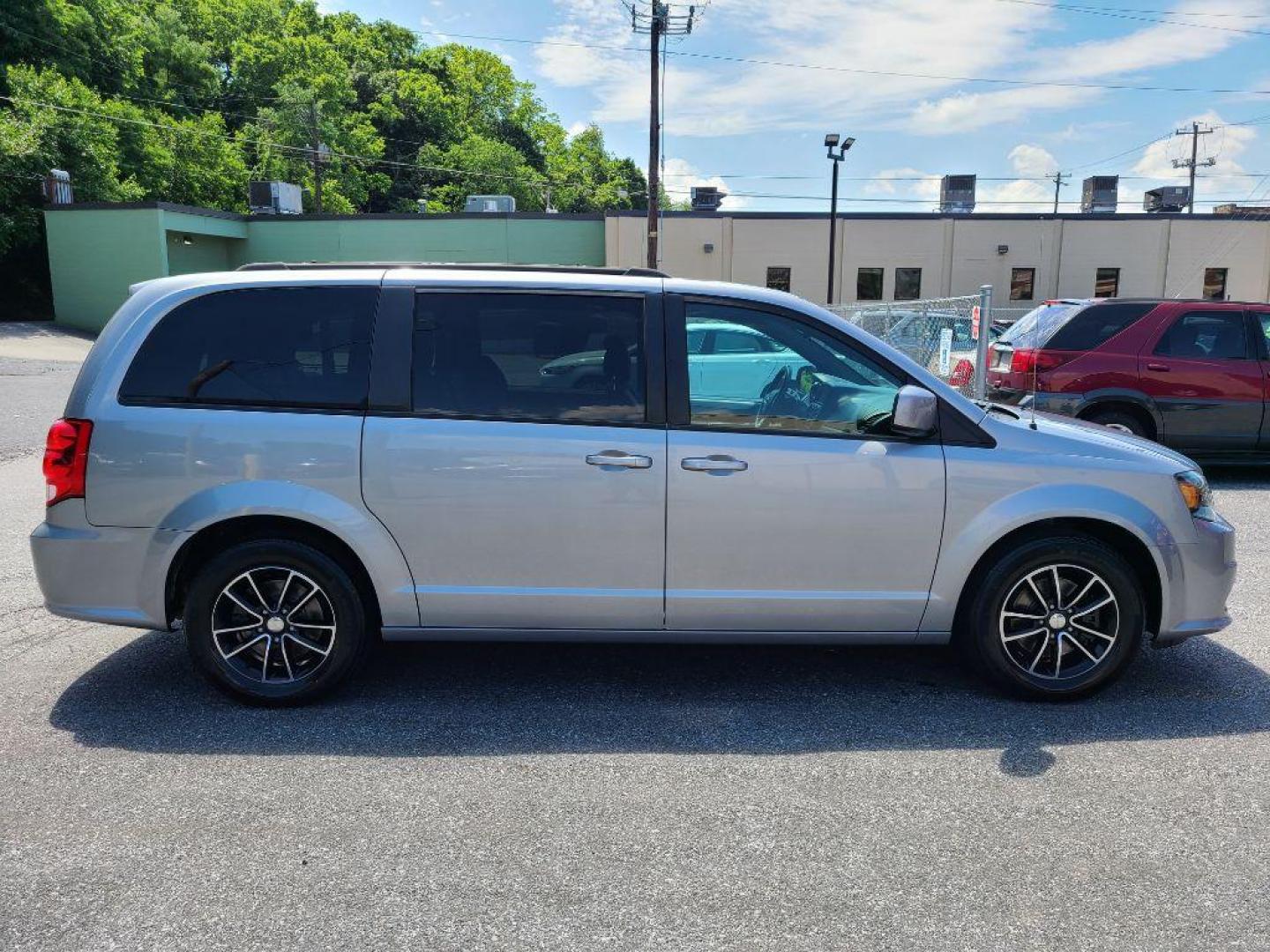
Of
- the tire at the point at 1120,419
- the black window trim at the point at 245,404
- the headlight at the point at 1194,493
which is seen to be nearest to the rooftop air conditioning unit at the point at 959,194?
the tire at the point at 1120,419

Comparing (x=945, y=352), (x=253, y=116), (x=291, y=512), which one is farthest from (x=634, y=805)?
(x=253, y=116)

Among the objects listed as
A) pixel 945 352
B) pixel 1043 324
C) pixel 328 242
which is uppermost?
pixel 328 242

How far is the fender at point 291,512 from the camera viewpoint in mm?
3959

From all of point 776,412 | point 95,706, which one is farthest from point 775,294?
point 95,706

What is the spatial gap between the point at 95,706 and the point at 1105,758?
418 cm

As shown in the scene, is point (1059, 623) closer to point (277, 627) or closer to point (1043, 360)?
point (277, 627)

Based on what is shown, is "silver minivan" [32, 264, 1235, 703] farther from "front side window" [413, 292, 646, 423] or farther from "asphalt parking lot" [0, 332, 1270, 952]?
"asphalt parking lot" [0, 332, 1270, 952]

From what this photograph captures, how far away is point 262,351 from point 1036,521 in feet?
11.2

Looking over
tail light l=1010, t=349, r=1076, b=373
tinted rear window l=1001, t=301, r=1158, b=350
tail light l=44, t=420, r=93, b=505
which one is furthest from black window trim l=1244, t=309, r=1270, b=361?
tail light l=44, t=420, r=93, b=505

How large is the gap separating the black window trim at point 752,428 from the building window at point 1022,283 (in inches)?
1509

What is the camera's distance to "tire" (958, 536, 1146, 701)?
4.11 m

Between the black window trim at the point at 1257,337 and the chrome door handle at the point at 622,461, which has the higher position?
the black window trim at the point at 1257,337

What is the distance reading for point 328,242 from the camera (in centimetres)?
3628

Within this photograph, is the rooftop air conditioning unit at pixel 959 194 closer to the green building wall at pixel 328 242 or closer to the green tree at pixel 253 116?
the green building wall at pixel 328 242
